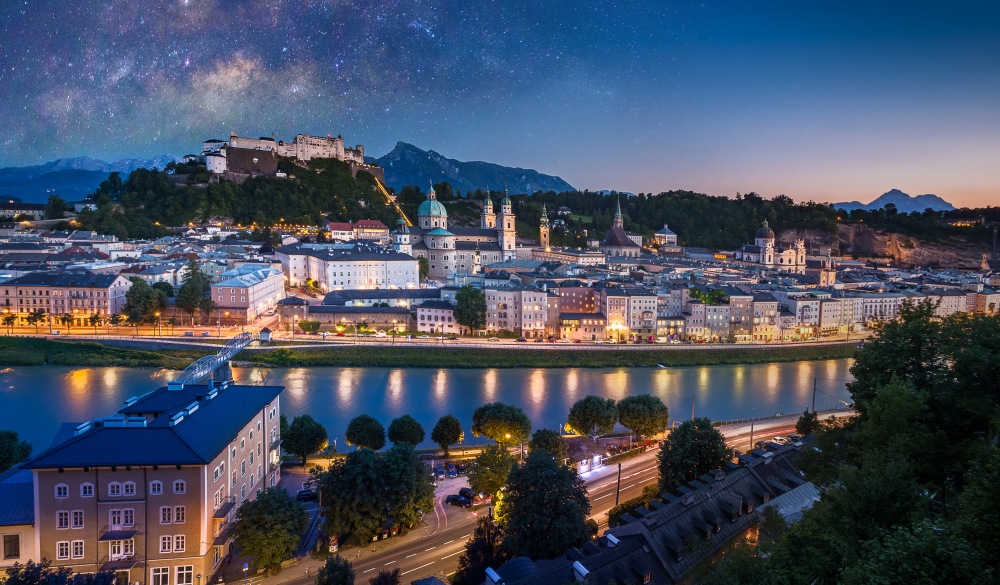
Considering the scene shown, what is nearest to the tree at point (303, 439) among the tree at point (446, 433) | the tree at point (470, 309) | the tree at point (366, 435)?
the tree at point (366, 435)

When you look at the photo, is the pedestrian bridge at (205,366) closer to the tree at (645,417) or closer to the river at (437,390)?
the river at (437,390)

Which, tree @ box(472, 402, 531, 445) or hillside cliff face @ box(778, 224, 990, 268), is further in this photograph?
hillside cliff face @ box(778, 224, 990, 268)

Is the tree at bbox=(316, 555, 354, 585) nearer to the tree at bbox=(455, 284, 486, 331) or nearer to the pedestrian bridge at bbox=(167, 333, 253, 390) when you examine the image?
the pedestrian bridge at bbox=(167, 333, 253, 390)

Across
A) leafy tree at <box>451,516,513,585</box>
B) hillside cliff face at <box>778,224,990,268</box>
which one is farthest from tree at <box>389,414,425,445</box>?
hillside cliff face at <box>778,224,990,268</box>

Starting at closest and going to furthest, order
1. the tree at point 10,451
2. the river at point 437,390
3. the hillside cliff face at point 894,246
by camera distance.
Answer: the tree at point 10,451 → the river at point 437,390 → the hillside cliff face at point 894,246

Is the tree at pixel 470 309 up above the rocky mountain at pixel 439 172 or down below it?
below

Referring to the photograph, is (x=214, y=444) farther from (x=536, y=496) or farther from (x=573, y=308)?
(x=573, y=308)
